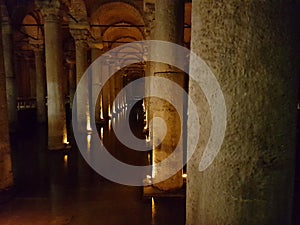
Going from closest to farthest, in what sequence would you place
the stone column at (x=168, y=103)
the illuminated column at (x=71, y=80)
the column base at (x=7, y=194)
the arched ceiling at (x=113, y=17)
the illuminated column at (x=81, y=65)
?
the stone column at (x=168, y=103), the column base at (x=7, y=194), the illuminated column at (x=81, y=65), the arched ceiling at (x=113, y=17), the illuminated column at (x=71, y=80)

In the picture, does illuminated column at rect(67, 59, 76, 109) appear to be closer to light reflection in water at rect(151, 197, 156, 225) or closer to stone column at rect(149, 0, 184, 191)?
stone column at rect(149, 0, 184, 191)

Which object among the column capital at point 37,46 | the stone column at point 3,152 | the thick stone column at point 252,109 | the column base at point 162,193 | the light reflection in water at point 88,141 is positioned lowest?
the light reflection in water at point 88,141

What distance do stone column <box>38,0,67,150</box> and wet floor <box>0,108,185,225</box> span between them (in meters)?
1.45

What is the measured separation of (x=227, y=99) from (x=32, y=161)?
8289 mm

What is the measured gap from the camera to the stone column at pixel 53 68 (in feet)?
29.9

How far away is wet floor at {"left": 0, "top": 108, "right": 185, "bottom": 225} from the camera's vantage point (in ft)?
15.0

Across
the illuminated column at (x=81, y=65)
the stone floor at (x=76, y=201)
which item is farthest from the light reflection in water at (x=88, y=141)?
the stone floor at (x=76, y=201)

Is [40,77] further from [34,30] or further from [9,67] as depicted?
[34,30]

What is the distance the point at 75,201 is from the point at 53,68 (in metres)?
5.35

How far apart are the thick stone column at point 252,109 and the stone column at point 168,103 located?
3893 millimetres

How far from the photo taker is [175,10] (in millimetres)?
5098

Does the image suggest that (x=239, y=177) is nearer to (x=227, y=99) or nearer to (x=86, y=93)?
(x=227, y=99)

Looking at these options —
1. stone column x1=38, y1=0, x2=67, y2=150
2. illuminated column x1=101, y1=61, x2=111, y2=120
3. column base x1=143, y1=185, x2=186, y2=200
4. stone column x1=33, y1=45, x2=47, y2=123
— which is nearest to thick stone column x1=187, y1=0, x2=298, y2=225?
column base x1=143, y1=185, x2=186, y2=200

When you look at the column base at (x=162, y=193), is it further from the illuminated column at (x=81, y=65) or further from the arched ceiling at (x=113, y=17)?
the illuminated column at (x=81, y=65)
